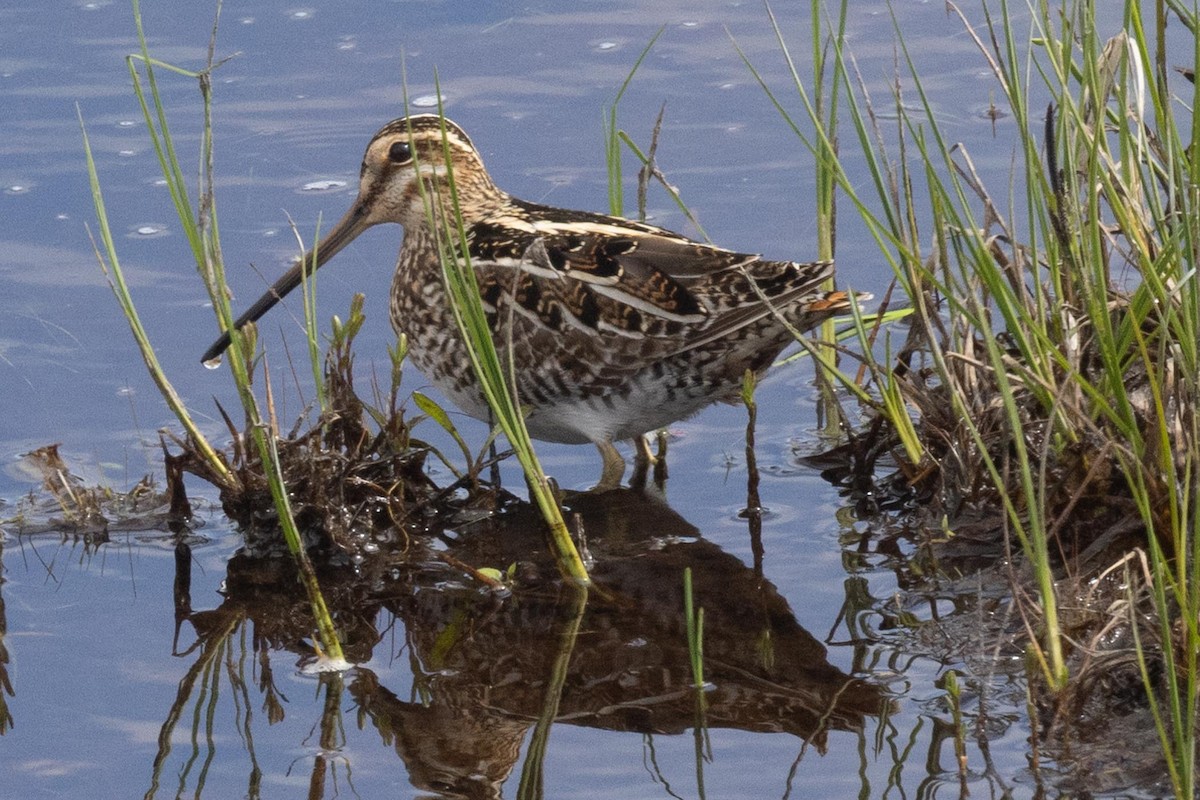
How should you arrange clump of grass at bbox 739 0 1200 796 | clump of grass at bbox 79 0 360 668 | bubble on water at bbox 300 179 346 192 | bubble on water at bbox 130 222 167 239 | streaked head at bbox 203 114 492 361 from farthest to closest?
bubble on water at bbox 300 179 346 192 < bubble on water at bbox 130 222 167 239 < streaked head at bbox 203 114 492 361 < clump of grass at bbox 79 0 360 668 < clump of grass at bbox 739 0 1200 796

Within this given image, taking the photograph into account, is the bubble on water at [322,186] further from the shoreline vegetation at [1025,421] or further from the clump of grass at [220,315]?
the clump of grass at [220,315]

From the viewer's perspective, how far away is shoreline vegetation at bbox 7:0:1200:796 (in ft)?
9.84

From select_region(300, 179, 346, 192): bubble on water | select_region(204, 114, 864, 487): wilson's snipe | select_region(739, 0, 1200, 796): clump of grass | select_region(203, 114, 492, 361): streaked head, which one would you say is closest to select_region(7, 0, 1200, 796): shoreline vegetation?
select_region(739, 0, 1200, 796): clump of grass

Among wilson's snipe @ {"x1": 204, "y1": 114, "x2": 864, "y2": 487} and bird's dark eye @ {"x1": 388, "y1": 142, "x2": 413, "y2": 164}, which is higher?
bird's dark eye @ {"x1": 388, "y1": 142, "x2": 413, "y2": 164}

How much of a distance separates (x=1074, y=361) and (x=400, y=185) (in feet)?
6.98

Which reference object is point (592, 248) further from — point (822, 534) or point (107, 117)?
point (107, 117)

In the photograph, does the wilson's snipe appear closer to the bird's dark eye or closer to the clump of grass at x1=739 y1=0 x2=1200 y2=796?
the clump of grass at x1=739 y1=0 x2=1200 y2=796

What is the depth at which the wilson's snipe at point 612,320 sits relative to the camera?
14.0 ft

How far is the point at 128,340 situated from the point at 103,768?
90.7 inches

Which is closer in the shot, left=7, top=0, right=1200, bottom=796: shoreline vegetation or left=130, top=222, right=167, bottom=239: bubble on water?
left=7, top=0, right=1200, bottom=796: shoreline vegetation

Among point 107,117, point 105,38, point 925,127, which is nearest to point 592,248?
point 925,127

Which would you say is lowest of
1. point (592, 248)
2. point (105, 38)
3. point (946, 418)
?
point (946, 418)

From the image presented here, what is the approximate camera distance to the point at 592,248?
4352 mm

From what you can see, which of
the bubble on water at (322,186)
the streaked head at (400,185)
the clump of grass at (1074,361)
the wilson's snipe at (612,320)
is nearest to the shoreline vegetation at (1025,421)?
the clump of grass at (1074,361)
